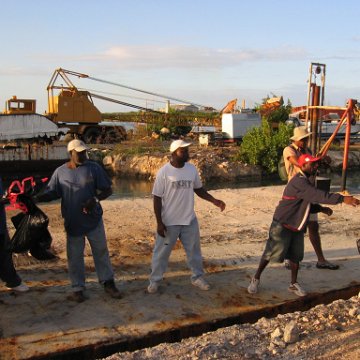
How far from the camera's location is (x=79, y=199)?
4402 millimetres

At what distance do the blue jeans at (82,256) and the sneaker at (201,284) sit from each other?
91 centimetres

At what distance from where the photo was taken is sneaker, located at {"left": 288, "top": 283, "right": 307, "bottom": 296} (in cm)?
479

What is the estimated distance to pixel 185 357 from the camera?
3434 mm

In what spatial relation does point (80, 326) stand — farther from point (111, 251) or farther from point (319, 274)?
point (319, 274)

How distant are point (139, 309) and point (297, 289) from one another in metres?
1.67

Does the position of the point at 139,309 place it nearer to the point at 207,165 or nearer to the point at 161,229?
the point at 161,229

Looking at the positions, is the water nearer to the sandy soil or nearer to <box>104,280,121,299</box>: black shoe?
the sandy soil

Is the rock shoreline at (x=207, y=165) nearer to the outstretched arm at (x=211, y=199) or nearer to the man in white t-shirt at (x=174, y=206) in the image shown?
the outstretched arm at (x=211, y=199)

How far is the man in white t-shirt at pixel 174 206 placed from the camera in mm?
→ 4613

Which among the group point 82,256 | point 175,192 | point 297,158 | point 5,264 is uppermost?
point 297,158

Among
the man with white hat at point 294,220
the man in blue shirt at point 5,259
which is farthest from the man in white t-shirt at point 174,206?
the man in blue shirt at point 5,259

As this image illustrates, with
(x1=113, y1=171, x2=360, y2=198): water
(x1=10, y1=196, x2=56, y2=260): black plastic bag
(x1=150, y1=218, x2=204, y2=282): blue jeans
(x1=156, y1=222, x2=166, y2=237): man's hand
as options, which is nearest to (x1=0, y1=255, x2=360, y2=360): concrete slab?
(x1=150, y1=218, x2=204, y2=282): blue jeans

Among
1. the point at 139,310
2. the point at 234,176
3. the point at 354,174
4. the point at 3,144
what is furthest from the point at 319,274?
the point at 3,144

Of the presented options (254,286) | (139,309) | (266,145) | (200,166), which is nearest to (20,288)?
(139,309)
